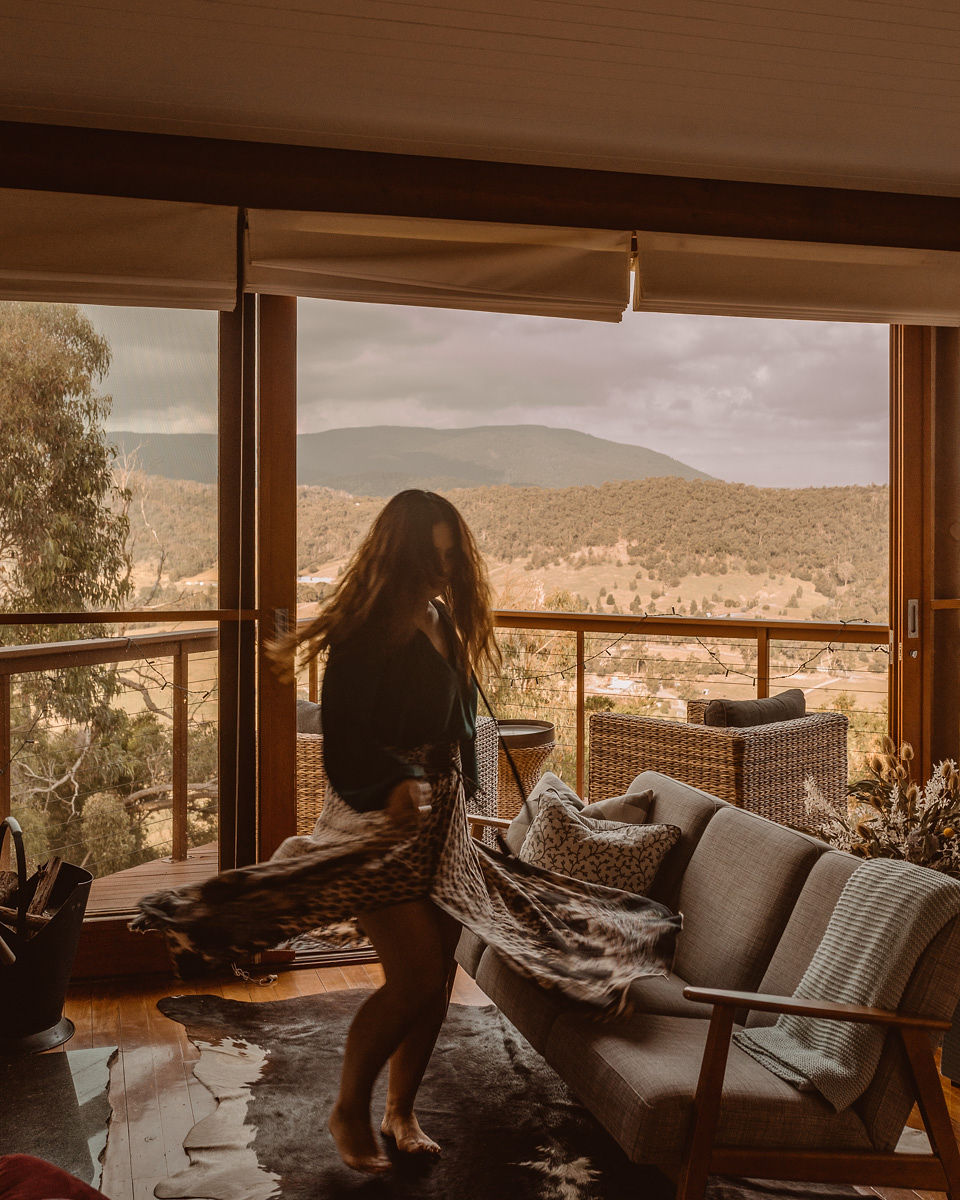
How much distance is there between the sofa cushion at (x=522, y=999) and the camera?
235 cm

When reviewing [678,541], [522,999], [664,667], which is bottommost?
[522,999]

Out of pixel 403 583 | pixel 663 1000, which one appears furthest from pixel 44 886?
pixel 663 1000

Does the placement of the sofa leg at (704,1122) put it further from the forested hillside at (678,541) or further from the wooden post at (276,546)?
the forested hillside at (678,541)

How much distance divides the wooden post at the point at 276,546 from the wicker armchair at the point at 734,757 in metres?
1.39

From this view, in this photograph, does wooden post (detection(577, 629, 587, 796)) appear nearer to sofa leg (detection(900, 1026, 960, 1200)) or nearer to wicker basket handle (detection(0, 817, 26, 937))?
wicker basket handle (detection(0, 817, 26, 937))

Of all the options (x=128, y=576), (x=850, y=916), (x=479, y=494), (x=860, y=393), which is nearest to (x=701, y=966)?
(x=850, y=916)

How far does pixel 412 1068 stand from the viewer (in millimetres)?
2398

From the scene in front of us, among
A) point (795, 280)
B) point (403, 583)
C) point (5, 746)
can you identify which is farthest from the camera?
point (795, 280)

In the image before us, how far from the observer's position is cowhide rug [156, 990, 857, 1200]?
2207 millimetres

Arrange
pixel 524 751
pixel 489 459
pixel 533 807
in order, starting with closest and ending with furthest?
pixel 533 807, pixel 524 751, pixel 489 459

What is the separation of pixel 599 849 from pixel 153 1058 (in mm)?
1407

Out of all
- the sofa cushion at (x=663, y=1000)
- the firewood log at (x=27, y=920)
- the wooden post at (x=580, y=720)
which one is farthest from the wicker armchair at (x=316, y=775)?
the sofa cushion at (x=663, y=1000)

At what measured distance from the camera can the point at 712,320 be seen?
631 cm

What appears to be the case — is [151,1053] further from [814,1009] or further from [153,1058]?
[814,1009]
